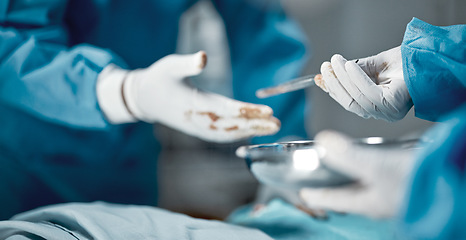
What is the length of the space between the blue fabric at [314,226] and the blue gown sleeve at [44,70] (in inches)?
15.0

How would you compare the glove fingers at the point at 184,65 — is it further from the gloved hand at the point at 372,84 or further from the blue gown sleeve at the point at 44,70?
the gloved hand at the point at 372,84

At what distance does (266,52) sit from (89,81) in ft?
1.84

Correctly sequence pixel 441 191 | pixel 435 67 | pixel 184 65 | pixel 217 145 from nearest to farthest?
pixel 441 191 < pixel 435 67 < pixel 184 65 < pixel 217 145

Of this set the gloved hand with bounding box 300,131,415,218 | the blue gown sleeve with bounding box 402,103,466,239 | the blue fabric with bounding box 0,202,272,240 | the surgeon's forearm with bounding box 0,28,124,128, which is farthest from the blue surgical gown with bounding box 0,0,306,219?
the blue gown sleeve with bounding box 402,103,466,239

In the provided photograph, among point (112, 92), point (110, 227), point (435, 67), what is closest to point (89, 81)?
point (112, 92)

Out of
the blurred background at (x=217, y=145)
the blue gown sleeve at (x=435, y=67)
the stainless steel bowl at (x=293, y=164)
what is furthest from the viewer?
the blurred background at (x=217, y=145)

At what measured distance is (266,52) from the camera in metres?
1.05

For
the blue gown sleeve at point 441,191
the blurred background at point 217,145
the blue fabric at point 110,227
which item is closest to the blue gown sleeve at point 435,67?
the blue gown sleeve at point 441,191

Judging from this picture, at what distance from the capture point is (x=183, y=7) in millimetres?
941

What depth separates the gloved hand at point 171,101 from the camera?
621 millimetres

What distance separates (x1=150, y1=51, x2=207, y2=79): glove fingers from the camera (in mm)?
590

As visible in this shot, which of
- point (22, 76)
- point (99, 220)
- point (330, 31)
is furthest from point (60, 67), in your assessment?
point (330, 31)

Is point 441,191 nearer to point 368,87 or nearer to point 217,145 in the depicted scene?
point 368,87

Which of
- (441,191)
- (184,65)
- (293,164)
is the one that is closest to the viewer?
(441,191)
